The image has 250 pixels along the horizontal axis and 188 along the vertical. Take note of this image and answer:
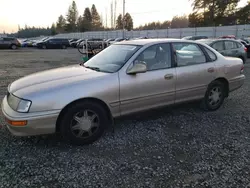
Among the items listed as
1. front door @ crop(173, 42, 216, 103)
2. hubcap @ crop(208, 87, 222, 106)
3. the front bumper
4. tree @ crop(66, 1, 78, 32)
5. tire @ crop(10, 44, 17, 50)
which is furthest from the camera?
tree @ crop(66, 1, 78, 32)

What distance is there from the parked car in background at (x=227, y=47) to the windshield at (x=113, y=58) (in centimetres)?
626

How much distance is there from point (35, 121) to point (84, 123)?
683mm

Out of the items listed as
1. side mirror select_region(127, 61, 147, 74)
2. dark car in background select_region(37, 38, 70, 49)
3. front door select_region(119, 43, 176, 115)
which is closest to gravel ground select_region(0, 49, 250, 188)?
front door select_region(119, 43, 176, 115)

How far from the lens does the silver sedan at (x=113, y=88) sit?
2957 mm

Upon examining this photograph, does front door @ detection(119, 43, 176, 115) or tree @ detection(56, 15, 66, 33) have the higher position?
tree @ detection(56, 15, 66, 33)

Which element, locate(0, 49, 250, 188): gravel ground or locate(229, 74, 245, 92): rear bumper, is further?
locate(229, 74, 245, 92): rear bumper

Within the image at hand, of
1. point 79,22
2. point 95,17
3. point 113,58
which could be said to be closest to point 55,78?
point 113,58

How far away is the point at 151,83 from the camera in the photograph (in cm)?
369

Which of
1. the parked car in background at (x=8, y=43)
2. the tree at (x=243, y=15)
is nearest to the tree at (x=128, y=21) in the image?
the tree at (x=243, y=15)

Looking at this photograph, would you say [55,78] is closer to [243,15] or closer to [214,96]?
[214,96]

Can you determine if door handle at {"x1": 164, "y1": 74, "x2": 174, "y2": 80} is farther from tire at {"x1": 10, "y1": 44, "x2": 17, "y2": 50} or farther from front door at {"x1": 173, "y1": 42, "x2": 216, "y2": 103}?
tire at {"x1": 10, "y1": 44, "x2": 17, "y2": 50}

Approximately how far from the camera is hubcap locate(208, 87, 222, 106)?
4648 millimetres

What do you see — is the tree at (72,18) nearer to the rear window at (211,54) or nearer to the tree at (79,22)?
the tree at (79,22)

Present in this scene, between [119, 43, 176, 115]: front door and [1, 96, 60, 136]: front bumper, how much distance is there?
3.54 feet
